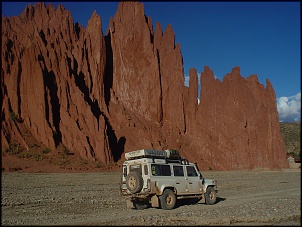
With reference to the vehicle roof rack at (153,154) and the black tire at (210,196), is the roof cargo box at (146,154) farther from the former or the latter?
the black tire at (210,196)

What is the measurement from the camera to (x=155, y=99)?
81250 millimetres

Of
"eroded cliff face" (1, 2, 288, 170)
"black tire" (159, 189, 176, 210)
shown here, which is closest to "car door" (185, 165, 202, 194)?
"black tire" (159, 189, 176, 210)

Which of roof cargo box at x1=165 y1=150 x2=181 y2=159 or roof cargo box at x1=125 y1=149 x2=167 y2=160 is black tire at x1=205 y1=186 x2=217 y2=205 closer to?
roof cargo box at x1=165 y1=150 x2=181 y2=159

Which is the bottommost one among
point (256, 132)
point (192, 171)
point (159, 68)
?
point (192, 171)

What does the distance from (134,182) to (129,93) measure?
6460 cm

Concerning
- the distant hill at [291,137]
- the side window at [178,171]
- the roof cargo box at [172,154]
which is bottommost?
the side window at [178,171]

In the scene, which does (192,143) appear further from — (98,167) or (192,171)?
(192,171)

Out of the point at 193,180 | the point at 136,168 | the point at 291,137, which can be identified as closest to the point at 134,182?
the point at 136,168

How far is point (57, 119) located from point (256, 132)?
44.3 meters

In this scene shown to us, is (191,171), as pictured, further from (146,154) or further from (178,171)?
(146,154)

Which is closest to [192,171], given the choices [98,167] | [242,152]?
[98,167]

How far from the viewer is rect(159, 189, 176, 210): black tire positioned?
1662cm

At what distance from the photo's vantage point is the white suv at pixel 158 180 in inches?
656

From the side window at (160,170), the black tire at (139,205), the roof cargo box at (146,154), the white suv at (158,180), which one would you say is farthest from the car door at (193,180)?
the black tire at (139,205)
